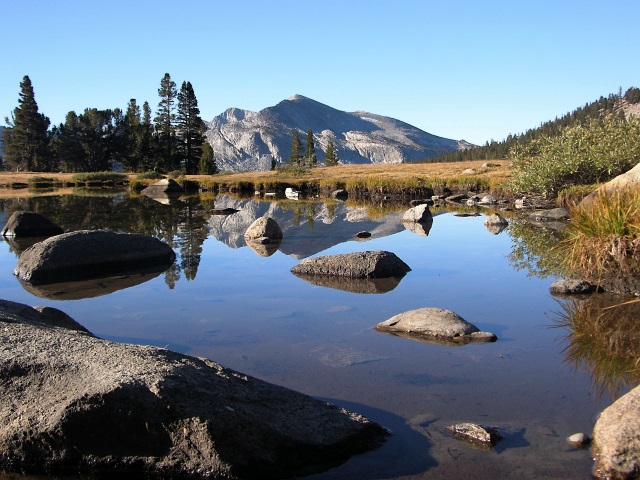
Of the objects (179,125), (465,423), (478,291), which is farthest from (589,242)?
(179,125)

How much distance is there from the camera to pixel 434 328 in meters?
Answer: 8.93

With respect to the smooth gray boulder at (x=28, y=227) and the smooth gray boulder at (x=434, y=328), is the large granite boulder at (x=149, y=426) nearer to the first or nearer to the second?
the smooth gray boulder at (x=434, y=328)

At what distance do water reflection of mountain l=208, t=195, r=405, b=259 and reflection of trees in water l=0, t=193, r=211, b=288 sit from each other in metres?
1.09

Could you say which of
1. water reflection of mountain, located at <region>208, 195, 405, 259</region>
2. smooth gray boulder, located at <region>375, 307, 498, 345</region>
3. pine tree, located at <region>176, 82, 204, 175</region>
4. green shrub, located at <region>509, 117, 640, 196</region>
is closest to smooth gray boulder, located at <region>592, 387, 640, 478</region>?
smooth gray boulder, located at <region>375, 307, 498, 345</region>

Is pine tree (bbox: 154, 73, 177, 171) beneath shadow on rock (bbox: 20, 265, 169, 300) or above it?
above

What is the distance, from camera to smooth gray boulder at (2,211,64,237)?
20.6m

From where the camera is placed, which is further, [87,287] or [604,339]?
[87,287]

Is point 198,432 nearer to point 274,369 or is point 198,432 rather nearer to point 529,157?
point 274,369

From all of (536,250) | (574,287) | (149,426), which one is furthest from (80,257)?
(536,250)

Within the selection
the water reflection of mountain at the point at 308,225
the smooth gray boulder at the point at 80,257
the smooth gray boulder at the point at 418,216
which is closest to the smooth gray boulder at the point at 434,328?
the smooth gray boulder at the point at 80,257

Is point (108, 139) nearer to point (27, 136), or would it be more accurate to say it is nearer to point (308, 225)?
point (27, 136)

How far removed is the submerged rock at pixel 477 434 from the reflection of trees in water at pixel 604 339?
1.86 metres

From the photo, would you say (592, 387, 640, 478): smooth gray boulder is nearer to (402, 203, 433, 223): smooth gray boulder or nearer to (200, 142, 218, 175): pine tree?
(402, 203, 433, 223): smooth gray boulder

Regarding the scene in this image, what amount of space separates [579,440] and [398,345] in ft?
10.7
